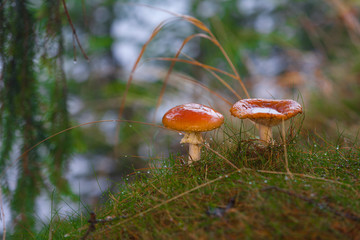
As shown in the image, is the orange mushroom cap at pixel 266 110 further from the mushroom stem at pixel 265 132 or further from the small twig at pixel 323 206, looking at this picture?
the small twig at pixel 323 206

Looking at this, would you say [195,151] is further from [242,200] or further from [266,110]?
[242,200]

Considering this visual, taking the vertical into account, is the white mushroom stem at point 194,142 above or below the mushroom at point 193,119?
below

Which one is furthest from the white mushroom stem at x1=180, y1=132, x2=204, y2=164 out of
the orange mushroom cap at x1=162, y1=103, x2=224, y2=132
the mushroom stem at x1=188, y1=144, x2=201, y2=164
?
the orange mushroom cap at x1=162, y1=103, x2=224, y2=132

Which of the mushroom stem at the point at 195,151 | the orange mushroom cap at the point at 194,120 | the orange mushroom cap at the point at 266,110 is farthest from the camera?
the mushroom stem at the point at 195,151

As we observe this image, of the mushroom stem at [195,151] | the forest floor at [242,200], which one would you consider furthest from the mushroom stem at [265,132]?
the mushroom stem at [195,151]

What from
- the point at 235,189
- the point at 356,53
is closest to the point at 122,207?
the point at 235,189

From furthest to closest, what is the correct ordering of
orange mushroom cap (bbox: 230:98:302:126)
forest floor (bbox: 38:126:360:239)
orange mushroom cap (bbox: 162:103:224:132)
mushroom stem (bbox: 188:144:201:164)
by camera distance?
mushroom stem (bbox: 188:144:201:164) → orange mushroom cap (bbox: 162:103:224:132) → orange mushroom cap (bbox: 230:98:302:126) → forest floor (bbox: 38:126:360:239)

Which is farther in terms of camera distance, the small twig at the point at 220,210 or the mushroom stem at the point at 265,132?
the mushroom stem at the point at 265,132

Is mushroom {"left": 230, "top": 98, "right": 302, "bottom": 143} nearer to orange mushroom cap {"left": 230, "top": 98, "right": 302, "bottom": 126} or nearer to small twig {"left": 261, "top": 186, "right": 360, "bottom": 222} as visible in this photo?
orange mushroom cap {"left": 230, "top": 98, "right": 302, "bottom": 126}
